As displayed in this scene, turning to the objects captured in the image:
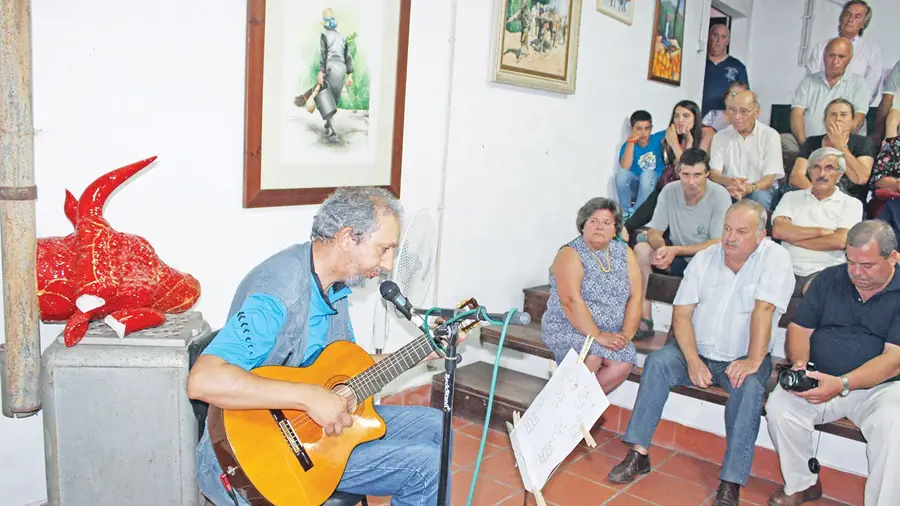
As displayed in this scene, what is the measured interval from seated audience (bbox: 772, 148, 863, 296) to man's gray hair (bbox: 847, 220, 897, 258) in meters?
0.97

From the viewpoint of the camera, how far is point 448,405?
6.45ft

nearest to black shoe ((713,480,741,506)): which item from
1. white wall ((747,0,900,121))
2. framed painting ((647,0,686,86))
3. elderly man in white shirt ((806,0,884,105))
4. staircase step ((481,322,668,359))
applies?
staircase step ((481,322,668,359))

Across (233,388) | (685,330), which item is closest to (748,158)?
(685,330)

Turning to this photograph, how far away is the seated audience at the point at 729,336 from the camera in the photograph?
3.44 meters

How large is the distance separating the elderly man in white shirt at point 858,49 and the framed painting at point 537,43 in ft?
7.04

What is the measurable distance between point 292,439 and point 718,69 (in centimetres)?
581

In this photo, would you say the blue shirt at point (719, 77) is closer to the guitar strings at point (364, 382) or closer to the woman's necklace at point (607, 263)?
the woman's necklace at point (607, 263)

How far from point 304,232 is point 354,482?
1.49 m

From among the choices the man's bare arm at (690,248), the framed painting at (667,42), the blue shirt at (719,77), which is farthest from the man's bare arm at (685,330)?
the blue shirt at (719,77)

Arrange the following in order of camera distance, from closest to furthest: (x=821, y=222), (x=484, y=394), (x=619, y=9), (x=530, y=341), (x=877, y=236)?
(x=877, y=236) → (x=484, y=394) → (x=821, y=222) → (x=530, y=341) → (x=619, y=9)

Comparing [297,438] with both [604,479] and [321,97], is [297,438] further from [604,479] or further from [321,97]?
[604,479]

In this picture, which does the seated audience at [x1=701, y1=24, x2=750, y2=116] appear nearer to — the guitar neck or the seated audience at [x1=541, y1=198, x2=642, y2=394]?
the seated audience at [x1=541, y1=198, x2=642, y2=394]

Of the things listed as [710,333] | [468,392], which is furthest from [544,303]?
[710,333]

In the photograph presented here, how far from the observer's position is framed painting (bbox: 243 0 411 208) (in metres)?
3.04
